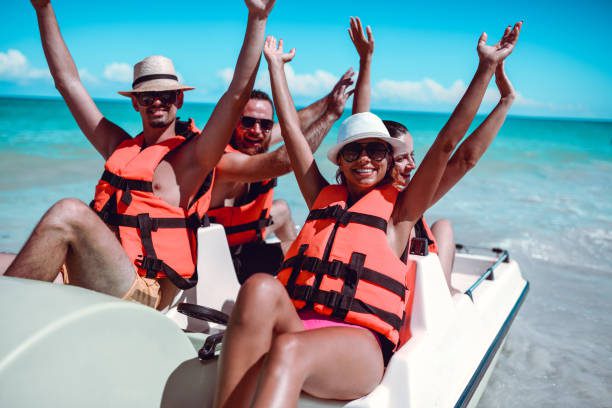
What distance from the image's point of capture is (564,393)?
3076 millimetres

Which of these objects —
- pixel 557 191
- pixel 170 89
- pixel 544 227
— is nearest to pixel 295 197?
pixel 544 227

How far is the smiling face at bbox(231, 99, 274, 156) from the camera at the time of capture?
3023 mm

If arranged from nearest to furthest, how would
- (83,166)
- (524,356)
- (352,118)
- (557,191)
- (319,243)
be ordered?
1. (319,243)
2. (352,118)
3. (524,356)
4. (557,191)
5. (83,166)

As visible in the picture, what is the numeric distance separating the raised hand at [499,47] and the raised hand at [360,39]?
692 millimetres

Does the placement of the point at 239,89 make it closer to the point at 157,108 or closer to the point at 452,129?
the point at 157,108

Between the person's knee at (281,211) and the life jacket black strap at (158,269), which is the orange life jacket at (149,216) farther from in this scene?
the person's knee at (281,211)

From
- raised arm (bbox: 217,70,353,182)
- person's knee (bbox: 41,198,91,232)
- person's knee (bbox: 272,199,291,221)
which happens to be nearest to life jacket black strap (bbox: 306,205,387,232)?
raised arm (bbox: 217,70,353,182)

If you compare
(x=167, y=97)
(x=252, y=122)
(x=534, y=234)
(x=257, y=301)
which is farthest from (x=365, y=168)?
(x=534, y=234)

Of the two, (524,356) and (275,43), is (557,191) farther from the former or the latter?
(275,43)

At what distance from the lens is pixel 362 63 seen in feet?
8.54

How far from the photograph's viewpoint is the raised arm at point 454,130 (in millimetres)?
1870

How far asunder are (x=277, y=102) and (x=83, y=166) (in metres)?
10.7

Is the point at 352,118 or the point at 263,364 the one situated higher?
the point at 352,118

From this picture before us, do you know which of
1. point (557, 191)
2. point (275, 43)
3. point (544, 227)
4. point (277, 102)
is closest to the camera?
point (277, 102)
